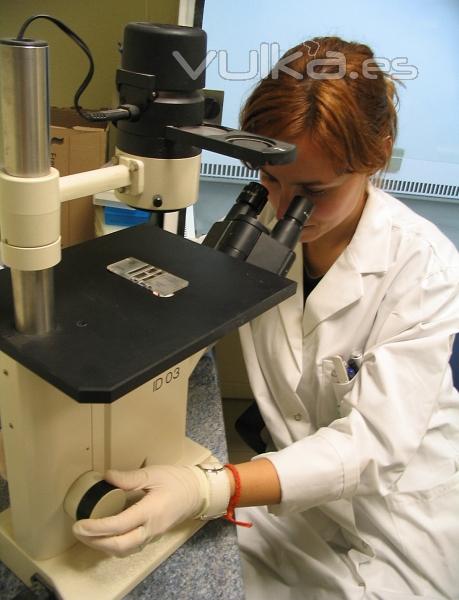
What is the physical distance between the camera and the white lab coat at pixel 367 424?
2.91 ft

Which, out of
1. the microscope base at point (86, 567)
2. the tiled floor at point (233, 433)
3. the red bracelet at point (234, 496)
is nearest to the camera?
the microscope base at point (86, 567)

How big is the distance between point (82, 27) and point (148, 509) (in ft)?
4.91

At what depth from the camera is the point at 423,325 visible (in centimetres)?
95

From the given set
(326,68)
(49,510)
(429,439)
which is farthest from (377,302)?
(49,510)

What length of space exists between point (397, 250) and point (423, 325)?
201 millimetres

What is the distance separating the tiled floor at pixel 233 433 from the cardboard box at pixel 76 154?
0.76 m

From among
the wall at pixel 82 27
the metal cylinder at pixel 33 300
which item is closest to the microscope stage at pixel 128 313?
the metal cylinder at pixel 33 300

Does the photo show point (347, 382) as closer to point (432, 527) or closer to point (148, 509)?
point (432, 527)

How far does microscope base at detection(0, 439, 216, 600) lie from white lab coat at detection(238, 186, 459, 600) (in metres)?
0.22

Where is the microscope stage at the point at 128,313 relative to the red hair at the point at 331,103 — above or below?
below

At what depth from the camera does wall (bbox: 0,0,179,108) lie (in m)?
1.58

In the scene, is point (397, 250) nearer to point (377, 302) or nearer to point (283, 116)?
point (377, 302)

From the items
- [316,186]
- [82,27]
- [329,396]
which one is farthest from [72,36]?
[82,27]

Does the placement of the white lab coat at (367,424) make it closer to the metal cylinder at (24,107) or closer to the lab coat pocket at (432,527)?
the lab coat pocket at (432,527)
